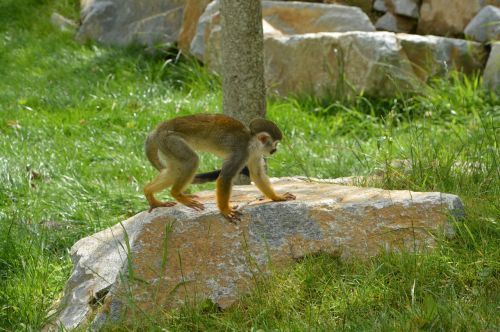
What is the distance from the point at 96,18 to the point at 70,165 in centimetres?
540

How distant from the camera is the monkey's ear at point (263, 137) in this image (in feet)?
15.7

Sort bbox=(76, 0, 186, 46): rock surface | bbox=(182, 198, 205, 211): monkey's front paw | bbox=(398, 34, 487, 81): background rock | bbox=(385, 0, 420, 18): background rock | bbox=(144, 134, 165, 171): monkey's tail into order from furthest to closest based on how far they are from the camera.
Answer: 1. bbox=(76, 0, 186, 46): rock surface
2. bbox=(385, 0, 420, 18): background rock
3. bbox=(398, 34, 487, 81): background rock
4. bbox=(144, 134, 165, 171): monkey's tail
5. bbox=(182, 198, 205, 211): monkey's front paw

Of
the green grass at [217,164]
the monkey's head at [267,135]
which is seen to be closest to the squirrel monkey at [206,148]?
the monkey's head at [267,135]

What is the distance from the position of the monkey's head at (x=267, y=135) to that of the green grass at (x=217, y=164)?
2.77 ft

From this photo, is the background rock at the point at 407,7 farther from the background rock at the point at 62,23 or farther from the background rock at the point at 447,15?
the background rock at the point at 62,23

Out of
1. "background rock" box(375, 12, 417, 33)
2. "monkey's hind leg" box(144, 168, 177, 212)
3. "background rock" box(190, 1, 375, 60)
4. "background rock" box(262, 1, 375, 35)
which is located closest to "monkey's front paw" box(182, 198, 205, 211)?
"monkey's hind leg" box(144, 168, 177, 212)

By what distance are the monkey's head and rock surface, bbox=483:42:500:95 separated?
14.3 ft

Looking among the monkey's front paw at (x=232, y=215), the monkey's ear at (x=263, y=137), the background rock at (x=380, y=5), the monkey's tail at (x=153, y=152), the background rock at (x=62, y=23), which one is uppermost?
the monkey's ear at (x=263, y=137)

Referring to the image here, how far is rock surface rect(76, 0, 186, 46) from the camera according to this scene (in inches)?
450

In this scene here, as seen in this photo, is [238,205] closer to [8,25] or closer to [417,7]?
[417,7]

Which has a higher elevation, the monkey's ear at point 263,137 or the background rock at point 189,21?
the monkey's ear at point 263,137

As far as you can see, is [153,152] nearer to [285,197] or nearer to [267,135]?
[267,135]

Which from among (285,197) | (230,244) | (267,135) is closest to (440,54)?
(267,135)

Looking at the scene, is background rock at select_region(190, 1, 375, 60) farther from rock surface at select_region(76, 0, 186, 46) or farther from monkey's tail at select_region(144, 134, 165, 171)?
monkey's tail at select_region(144, 134, 165, 171)
